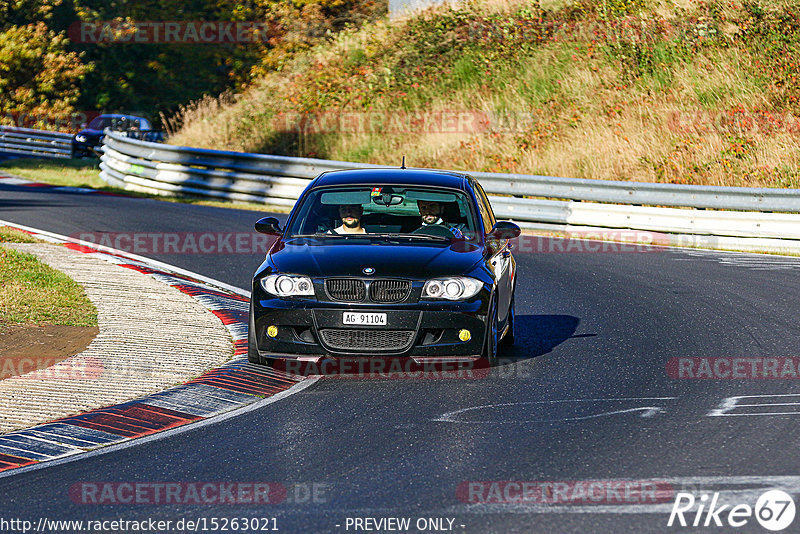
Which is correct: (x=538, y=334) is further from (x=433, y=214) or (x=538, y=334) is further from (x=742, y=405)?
(x=742, y=405)

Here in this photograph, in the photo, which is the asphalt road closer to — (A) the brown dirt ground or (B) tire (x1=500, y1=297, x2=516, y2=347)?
(B) tire (x1=500, y1=297, x2=516, y2=347)

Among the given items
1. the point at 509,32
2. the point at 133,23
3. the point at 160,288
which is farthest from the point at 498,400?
the point at 133,23

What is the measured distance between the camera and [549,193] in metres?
20.0

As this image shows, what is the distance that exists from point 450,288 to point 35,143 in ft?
121

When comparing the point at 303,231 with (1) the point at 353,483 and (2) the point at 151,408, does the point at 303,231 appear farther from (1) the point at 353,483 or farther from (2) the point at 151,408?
(1) the point at 353,483

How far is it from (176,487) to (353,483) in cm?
95

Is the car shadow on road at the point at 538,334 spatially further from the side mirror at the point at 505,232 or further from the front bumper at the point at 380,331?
the front bumper at the point at 380,331

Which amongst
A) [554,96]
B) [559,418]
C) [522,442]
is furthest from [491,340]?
[554,96]

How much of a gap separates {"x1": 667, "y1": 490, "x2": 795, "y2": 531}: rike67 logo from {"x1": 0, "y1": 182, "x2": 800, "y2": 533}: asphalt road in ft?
0.16

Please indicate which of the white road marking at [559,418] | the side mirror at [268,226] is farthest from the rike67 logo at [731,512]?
the side mirror at [268,226]

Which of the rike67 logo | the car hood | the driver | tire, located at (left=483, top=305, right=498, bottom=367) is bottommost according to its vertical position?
the rike67 logo

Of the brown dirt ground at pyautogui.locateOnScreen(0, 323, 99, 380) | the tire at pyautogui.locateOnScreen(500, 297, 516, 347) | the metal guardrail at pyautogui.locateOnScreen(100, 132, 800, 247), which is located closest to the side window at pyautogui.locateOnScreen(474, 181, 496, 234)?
the tire at pyautogui.locateOnScreen(500, 297, 516, 347)

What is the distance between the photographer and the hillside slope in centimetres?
2366

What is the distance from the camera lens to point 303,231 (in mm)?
9938
